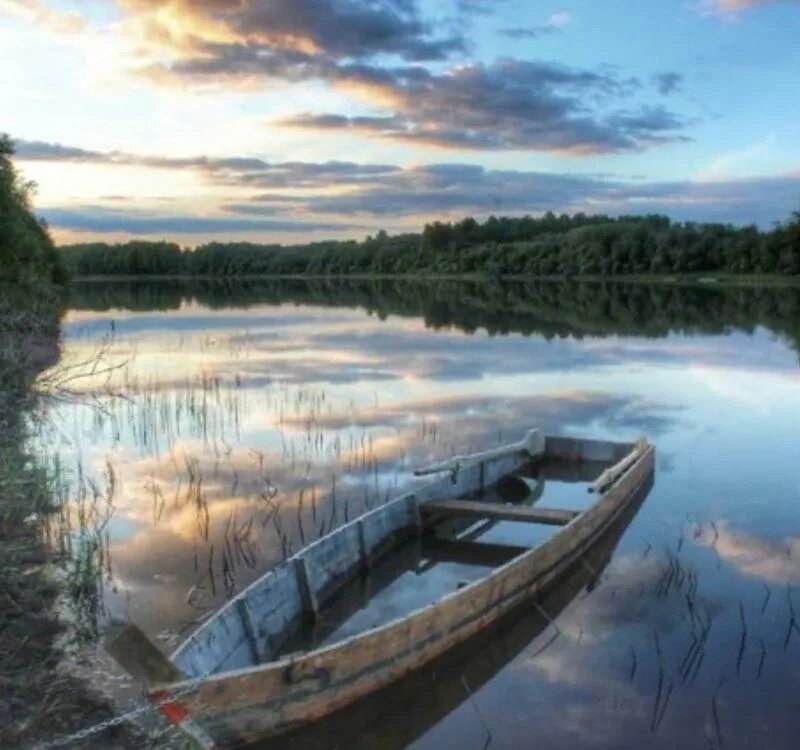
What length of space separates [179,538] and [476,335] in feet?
82.6

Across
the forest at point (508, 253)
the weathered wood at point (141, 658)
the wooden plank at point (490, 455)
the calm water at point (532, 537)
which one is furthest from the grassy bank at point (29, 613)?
the forest at point (508, 253)

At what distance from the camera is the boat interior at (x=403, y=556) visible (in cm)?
664

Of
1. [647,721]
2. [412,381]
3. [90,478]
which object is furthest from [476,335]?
[647,721]

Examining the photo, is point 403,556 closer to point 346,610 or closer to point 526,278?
point 346,610

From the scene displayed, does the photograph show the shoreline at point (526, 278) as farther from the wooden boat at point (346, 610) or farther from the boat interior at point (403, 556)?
the wooden boat at point (346, 610)

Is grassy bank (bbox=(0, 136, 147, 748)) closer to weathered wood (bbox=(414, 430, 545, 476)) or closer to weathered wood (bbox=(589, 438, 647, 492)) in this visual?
weathered wood (bbox=(414, 430, 545, 476))

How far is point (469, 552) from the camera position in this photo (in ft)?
32.9

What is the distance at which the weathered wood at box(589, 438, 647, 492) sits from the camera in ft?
35.5

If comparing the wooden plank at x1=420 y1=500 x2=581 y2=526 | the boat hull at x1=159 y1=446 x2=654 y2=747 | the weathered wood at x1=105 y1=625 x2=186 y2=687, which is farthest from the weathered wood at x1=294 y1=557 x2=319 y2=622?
the wooden plank at x1=420 y1=500 x2=581 y2=526

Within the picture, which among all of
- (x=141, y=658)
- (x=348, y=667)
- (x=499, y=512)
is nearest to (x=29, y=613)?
(x=141, y=658)

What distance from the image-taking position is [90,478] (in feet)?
39.8

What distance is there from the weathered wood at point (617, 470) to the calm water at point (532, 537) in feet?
1.76

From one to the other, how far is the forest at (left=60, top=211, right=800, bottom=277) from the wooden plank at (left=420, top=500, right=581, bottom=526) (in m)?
51.9

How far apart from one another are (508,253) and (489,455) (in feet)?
295
